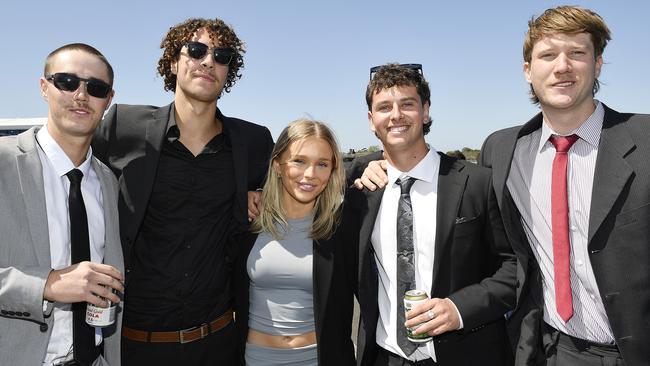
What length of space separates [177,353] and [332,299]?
1.25 m

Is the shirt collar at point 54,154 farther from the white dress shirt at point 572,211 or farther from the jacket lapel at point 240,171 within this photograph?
the white dress shirt at point 572,211

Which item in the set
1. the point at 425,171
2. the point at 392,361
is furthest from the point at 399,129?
the point at 392,361

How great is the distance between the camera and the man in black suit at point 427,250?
2830 millimetres

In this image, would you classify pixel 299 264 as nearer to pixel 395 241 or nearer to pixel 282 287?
pixel 282 287

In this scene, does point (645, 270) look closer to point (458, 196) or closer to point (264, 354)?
point (458, 196)

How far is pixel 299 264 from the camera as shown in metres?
3.22

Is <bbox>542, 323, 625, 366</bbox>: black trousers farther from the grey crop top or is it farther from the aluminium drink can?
the grey crop top

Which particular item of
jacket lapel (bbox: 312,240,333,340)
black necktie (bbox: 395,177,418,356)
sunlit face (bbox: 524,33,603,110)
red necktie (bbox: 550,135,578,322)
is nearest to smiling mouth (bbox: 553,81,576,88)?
sunlit face (bbox: 524,33,603,110)

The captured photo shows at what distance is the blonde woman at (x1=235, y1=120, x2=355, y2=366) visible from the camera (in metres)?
3.15

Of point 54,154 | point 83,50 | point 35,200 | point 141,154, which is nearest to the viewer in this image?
point 35,200

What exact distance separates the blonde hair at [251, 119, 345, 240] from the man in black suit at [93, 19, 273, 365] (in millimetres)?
214

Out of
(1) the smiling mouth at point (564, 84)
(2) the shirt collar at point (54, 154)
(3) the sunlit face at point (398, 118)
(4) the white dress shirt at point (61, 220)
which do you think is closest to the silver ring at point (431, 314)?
(3) the sunlit face at point (398, 118)

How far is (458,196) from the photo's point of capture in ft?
9.61

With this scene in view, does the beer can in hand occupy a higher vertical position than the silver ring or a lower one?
lower
